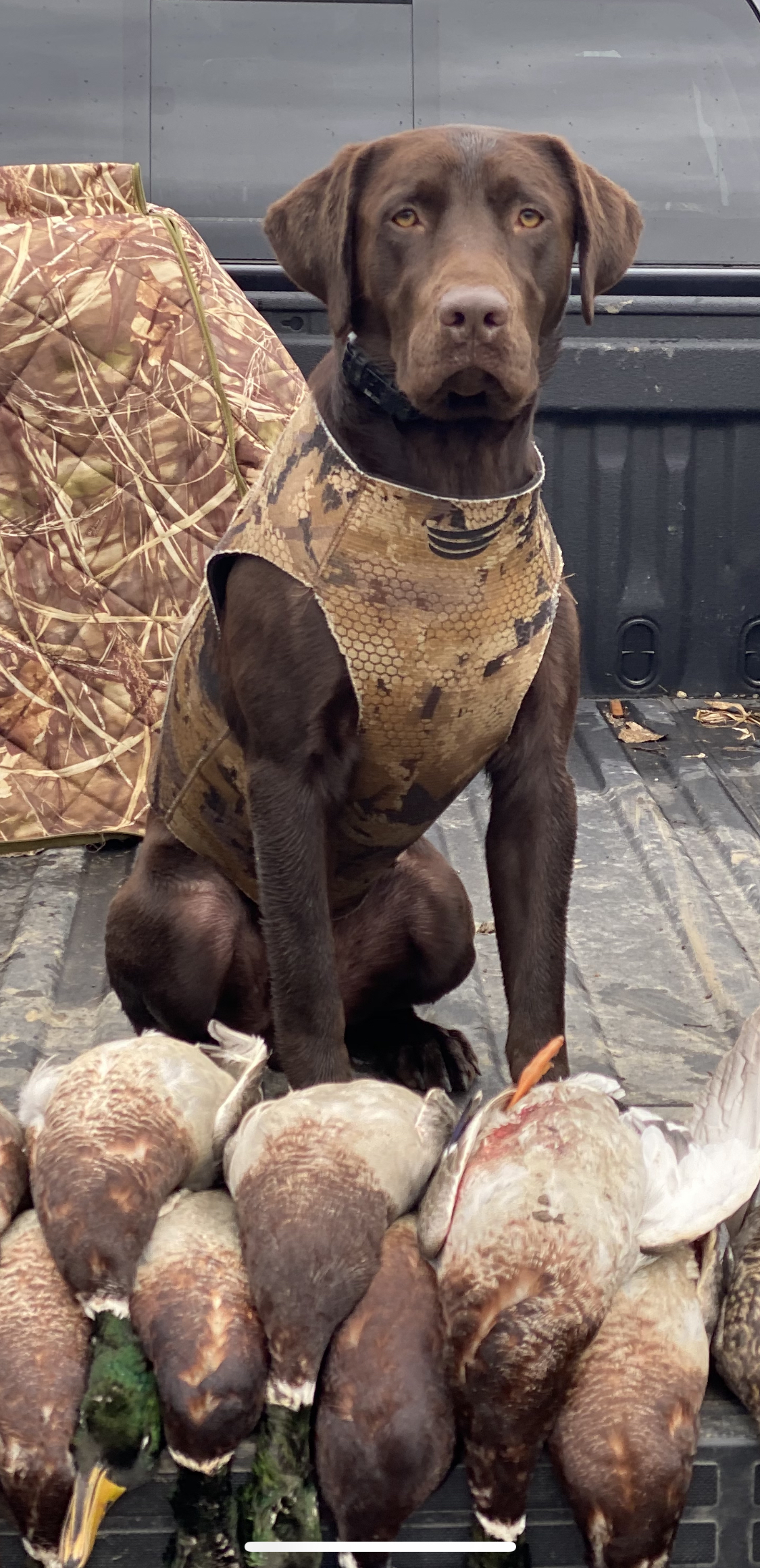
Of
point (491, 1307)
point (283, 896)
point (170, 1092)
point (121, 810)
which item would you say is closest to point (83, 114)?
point (121, 810)

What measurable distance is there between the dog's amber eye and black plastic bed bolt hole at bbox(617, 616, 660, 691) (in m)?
2.60

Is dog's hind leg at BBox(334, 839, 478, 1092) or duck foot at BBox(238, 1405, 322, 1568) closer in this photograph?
duck foot at BBox(238, 1405, 322, 1568)

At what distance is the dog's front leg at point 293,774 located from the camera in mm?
2580

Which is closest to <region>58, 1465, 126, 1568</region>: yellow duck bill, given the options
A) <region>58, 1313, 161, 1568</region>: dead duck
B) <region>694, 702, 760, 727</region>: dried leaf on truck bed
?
<region>58, 1313, 161, 1568</region>: dead duck

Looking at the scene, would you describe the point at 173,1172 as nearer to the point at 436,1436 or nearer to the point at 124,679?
the point at 436,1436

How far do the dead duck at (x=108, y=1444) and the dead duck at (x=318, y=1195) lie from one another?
14 centimetres

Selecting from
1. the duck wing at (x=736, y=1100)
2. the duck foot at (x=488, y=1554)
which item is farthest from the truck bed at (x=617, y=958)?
the duck wing at (x=736, y=1100)

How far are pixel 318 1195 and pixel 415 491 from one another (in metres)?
1.02

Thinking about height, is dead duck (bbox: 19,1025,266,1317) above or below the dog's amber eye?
below

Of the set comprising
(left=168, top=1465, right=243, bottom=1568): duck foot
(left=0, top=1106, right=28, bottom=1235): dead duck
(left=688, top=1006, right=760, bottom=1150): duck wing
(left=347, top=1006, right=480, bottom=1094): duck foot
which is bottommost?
(left=347, top=1006, right=480, bottom=1094): duck foot

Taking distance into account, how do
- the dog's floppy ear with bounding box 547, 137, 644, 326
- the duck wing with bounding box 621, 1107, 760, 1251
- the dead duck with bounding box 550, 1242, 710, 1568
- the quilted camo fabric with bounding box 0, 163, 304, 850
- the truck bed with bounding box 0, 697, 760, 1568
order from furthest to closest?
the quilted camo fabric with bounding box 0, 163, 304, 850 → the dog's floppy ear with bounding box 547, 137, 644, 326 → the duck wing with bounding box 621, 1107, 760, 1251 → the truck bed with bounding box 0, 697, 760, 1568 → the dead duck with bounding box 550, 1242, 710, 1568

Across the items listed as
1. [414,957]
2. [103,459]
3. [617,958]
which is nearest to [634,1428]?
[414,957]

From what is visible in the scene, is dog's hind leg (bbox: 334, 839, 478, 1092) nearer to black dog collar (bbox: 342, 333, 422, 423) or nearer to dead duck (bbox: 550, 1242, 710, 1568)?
black dog collar (bbox: 342, 333, 422, 423)

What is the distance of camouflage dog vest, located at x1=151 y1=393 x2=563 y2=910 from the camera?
2.52 m
